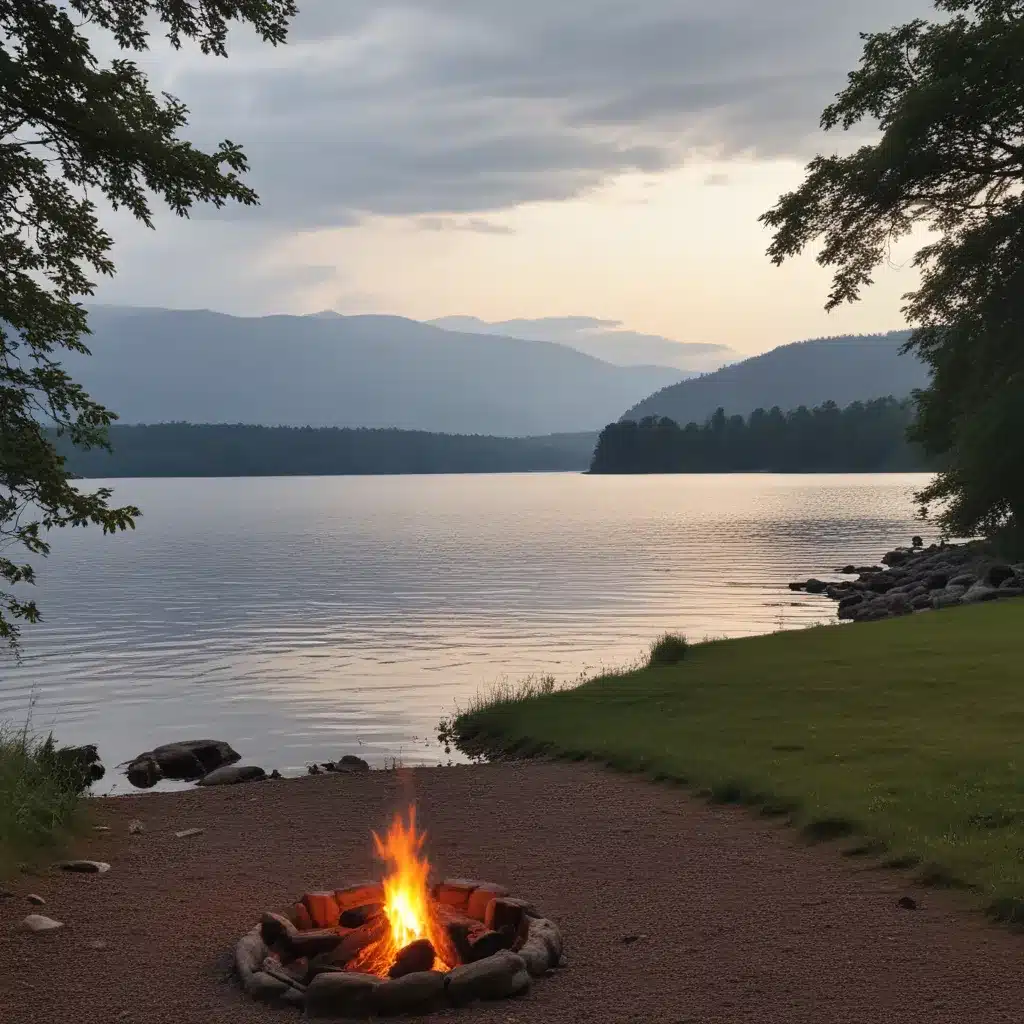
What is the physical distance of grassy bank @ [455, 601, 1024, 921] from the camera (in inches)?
451

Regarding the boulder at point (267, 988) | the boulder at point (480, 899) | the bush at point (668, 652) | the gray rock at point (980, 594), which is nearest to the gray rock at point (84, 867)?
the boulder at point (267, 988)

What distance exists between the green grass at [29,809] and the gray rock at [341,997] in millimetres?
4874

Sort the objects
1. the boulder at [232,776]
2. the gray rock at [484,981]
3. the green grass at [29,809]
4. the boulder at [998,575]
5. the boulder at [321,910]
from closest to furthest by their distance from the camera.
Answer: the gray rock at [484,981]
the boulder at [321,910]
the green grass at [29,809]
the boulder at [232,776]
the boulder at [998,575]

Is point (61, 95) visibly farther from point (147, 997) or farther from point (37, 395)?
point (147, 997)

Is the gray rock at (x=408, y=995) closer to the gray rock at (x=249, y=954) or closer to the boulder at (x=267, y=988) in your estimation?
the boulder at (x=267, y=988)

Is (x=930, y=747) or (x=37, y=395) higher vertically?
(x=37, y=395)

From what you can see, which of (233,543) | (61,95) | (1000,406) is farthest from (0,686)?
(233,543)

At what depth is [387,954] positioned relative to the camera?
28.2ft

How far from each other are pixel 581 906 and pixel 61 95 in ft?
27.5

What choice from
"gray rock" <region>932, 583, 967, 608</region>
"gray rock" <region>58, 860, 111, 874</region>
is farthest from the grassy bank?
"gray rock" <region>932, 583, 967, 608</region>

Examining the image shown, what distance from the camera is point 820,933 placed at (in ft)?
29.8

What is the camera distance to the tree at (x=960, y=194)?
483 inches

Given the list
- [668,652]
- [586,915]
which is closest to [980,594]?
[668,652]

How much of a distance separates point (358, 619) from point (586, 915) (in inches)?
1507
